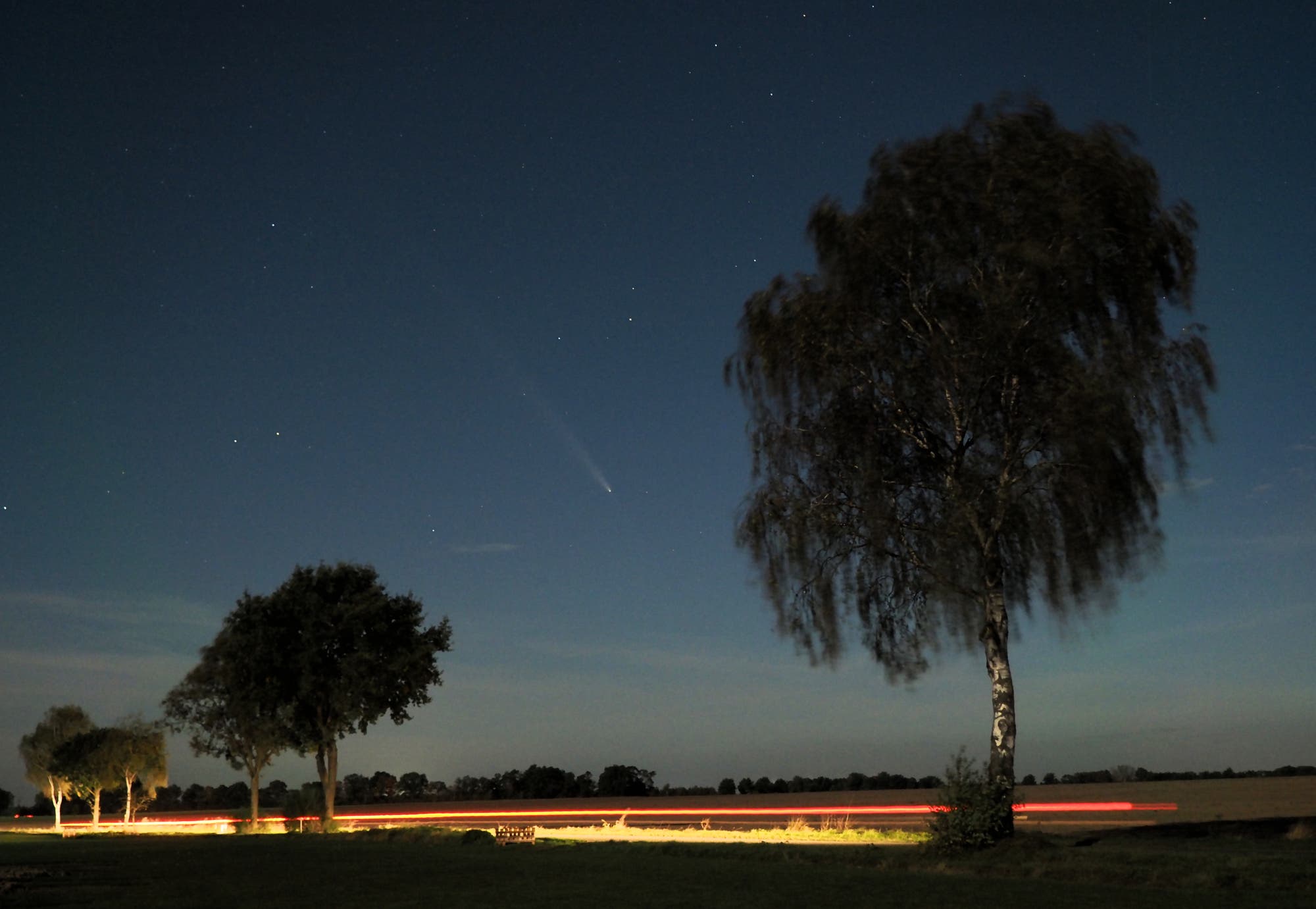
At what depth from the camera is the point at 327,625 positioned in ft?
178

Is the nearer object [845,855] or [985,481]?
[845,855]

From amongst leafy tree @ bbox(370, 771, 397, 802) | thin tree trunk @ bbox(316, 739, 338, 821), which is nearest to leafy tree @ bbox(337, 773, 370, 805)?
leafy tree @ bbox(370, 771, 397, 802)

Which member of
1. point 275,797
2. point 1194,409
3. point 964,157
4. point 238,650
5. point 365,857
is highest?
point 964,157

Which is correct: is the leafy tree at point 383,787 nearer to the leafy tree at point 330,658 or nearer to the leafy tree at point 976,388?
the leafy tree at point 330,658

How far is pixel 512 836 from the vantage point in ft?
120

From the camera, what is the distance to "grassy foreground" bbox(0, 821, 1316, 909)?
16.2 m

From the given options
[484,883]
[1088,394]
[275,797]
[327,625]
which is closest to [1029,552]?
[1088,394]

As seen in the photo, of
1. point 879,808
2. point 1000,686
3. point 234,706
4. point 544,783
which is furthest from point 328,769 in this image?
point 544,783

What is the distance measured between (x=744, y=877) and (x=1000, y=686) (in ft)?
26.1

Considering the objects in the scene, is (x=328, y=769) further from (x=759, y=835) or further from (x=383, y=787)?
(x=383, y=787)

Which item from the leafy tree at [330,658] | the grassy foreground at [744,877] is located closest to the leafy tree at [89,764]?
the leafy tree at [330,658]

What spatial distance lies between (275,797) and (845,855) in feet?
428

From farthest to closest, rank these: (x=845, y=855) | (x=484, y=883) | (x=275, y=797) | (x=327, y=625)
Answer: (x=275, y=797) < (x=327, y=625) < (x=845, y=855) < (x=484, y=883)

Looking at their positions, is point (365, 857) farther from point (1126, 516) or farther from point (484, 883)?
point (1126, 516)
